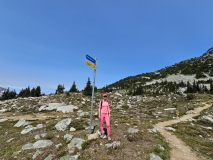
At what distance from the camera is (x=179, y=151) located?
10.9 meters

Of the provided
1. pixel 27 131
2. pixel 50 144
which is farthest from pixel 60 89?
pixel 50 144

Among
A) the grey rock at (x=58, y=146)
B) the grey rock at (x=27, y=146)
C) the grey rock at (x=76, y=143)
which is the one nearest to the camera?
the grey rock at (x=76, y=143)

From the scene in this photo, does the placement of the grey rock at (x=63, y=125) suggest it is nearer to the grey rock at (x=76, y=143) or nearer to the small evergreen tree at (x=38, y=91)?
the grey rock at (x=76, y=143)

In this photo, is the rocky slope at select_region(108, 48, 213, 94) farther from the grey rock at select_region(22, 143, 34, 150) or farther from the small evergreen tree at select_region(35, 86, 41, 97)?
the grey rock at select_region(22, 143, 34, 150)

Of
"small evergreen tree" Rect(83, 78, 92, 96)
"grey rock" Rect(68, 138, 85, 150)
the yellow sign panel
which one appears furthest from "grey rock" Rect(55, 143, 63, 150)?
"small evergreen tree" Rect(83, 78, 92, 96)

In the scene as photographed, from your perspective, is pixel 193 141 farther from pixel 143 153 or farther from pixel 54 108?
pixel 54 108

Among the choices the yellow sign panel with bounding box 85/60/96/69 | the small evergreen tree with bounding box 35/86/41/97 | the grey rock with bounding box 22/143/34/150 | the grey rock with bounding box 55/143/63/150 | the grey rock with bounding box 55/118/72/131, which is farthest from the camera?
the small evergreen tree with bounding box 35/86/41/97

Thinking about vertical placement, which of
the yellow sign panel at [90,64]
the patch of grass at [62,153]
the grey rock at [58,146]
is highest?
the yellow sign panel at [90,64]

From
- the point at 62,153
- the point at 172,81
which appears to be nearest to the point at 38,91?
the point at 62,153

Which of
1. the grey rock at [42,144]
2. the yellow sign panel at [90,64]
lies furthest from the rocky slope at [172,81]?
the grey rock at [42,144]

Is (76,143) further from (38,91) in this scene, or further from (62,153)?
(38,91)

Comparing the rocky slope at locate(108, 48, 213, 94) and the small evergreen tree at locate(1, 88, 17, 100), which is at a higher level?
the rocky slope at locate(108, 48, 213, 94)

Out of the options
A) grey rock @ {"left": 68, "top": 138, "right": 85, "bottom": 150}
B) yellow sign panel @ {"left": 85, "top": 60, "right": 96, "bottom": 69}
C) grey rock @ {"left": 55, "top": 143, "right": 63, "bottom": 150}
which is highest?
yellow sign panel @ {"left": 85, "top": 60, "right": 96, "bottom": 69}

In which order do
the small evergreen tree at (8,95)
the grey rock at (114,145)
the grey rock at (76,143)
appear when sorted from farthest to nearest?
the small evergreen tree at (8,95) < the grey rock at (76,143) < the grey rock at (114,145)
